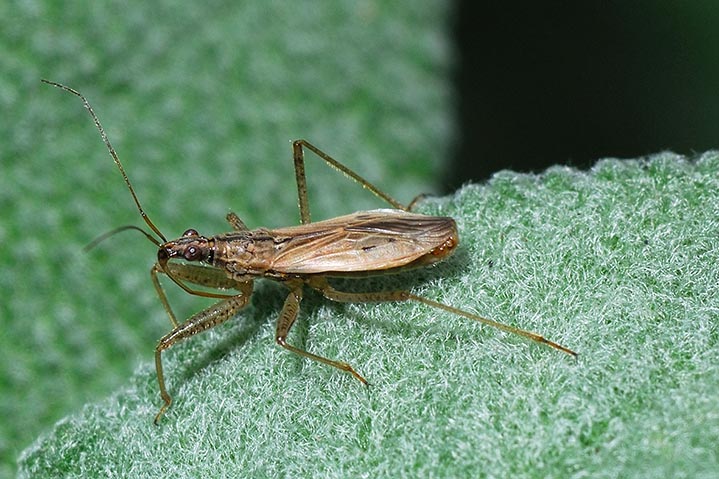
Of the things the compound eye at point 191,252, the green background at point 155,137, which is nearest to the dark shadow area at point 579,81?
the green background at point 155,137

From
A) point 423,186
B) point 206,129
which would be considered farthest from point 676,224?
point 206,129

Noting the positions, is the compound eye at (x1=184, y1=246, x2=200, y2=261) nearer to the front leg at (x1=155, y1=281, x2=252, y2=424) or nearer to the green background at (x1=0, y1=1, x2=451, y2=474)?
the front leg at (x1=155, y1=281, x2=252, y2=424)

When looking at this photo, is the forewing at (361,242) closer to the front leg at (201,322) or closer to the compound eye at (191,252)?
the front leg at (201,322)

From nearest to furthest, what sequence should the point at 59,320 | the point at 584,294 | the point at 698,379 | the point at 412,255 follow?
the point at 698,379 → the point at 584,294 → the point at 412,255 → the point at 59,320

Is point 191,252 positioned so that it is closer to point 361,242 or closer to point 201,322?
point 201,322

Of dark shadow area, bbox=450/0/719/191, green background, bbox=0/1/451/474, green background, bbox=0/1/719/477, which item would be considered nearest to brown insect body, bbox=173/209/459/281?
green background, bbox=0/1/719/477

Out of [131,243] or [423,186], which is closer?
[131,243]

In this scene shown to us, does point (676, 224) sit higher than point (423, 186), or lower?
lower

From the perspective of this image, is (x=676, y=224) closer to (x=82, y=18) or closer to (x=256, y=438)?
(x=256, y=438)
